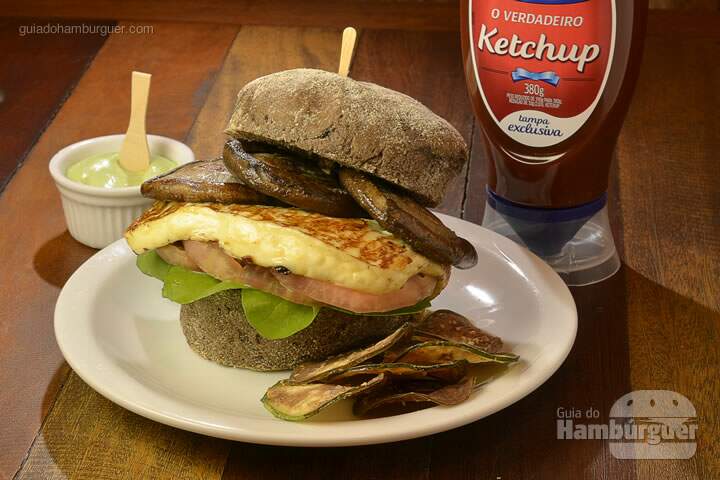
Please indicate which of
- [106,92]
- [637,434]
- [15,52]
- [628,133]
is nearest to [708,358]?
[637,434]

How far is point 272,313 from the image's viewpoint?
164 centimetres

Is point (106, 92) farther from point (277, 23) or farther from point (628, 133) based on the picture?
point (628, 133)

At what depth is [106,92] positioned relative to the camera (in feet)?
9.50

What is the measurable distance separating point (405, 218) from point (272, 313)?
0.25 meters

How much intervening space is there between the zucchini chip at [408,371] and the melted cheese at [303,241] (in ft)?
0.44

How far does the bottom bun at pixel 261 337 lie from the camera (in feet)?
5.56

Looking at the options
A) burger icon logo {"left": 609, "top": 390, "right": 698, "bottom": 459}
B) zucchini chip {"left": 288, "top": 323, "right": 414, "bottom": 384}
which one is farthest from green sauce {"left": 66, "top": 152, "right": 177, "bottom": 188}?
burger icon logo {"left": 609, "top": 390, "right": 698, "bottom": 459}

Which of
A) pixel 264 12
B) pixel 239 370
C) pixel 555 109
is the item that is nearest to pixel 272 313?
pixel 239 370

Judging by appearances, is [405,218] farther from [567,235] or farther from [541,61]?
Result: [567,235]

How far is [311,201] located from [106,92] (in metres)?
1.43

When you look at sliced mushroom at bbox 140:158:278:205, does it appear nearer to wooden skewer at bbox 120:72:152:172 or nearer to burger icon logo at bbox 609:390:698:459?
wooden skewer at bbox 120:72:152:172

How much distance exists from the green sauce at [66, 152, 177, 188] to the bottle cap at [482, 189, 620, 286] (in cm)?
74

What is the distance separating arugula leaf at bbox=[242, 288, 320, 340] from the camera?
164 centimetres

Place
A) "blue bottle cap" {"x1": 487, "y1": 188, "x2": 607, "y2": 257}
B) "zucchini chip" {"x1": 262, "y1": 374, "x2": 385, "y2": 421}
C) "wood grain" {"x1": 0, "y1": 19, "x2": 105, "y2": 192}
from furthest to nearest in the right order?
"wood grain" {"x1": 0, "y1": 19, "x2": 105, "y2": 192} < "blue bottle cap" {"x1": 487, "y1": 188, "x2": 607, "y2": 257} < "zucchini chip" {"x1": 262, "y1": 374, "x2": 385, "y2": 421}
